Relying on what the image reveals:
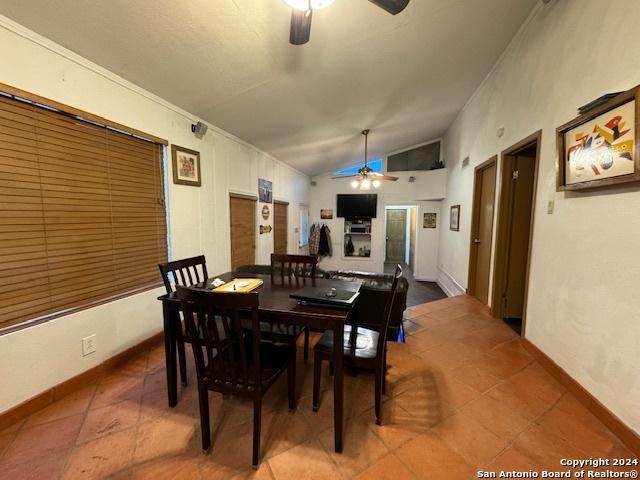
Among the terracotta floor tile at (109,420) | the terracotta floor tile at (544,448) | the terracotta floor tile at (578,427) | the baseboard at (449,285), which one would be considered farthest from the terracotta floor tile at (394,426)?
the baseboard at (449,285)

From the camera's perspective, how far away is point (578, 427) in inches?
58.5

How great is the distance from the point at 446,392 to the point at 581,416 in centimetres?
75

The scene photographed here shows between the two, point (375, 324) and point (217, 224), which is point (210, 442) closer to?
point (375, 324)

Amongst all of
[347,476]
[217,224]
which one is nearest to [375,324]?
[347,476]

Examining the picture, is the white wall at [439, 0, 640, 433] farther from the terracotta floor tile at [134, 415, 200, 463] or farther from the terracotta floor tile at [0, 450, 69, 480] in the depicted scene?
the terracotta floor tile at [0, 450, 69, 480]

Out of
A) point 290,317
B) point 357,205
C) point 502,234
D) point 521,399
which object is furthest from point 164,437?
point 357,205

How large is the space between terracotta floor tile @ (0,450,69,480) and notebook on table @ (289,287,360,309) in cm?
146

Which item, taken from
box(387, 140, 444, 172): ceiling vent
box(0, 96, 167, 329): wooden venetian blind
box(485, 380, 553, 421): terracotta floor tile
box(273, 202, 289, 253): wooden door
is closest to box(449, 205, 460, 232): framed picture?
box(387, 140, 444, 172): ceiling vent

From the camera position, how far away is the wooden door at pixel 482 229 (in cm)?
324

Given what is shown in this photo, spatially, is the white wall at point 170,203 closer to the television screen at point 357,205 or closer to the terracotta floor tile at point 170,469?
Answer: the terracotta floor tile at point 170,469

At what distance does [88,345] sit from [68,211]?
1.04 meters

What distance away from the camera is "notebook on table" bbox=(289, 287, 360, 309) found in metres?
1.43

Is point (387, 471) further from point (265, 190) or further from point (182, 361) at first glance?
point (265, 190)

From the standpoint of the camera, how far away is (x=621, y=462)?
4.16 ft
